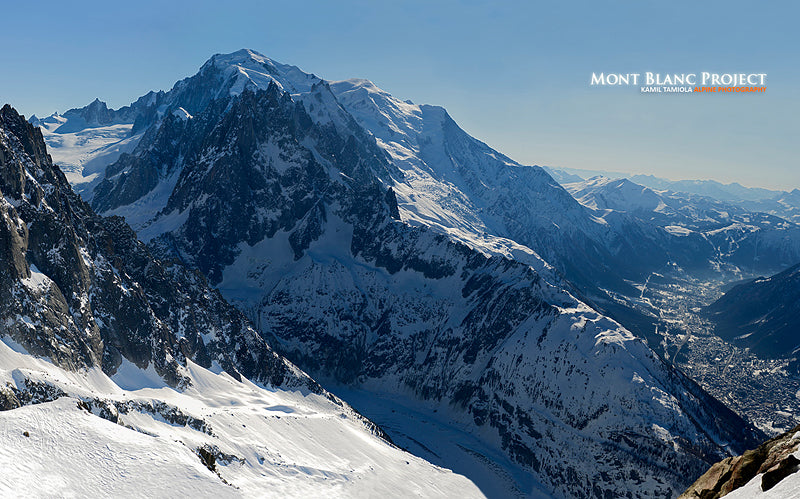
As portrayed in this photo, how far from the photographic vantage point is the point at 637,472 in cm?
17475

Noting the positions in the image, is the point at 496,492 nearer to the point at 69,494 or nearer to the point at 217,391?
the point at 217,391

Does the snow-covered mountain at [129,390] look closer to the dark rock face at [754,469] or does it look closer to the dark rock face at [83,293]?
the dark rock face at [83,293]

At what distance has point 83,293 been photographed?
126375 mm

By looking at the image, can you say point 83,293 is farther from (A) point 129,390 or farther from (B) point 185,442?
(B) point 185,442

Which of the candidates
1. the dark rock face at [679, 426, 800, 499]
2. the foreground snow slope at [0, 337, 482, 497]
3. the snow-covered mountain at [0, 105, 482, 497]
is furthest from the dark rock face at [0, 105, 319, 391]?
the dark rock face at [679, 426, 800, 499]

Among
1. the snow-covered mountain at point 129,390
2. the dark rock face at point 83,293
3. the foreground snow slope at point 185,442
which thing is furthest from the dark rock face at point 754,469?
the dark rock face at point 83,293

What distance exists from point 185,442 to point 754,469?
95351mm

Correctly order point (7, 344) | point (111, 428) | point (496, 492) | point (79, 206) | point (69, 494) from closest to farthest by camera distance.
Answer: point (69, 494)
point (111, 428)
point (7, 344)
point (79, 206)
point (496, 492)

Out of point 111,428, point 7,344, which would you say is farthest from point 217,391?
point 111,428

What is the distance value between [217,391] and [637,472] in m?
138

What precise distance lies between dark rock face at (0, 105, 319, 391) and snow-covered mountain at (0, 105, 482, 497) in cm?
35

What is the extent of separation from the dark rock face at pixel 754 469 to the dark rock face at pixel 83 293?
4478 inches

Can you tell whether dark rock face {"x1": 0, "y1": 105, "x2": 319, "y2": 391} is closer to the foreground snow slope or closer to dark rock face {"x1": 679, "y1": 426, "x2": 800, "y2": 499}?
the foreground snow slope

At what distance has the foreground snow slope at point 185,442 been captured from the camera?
225 feet
